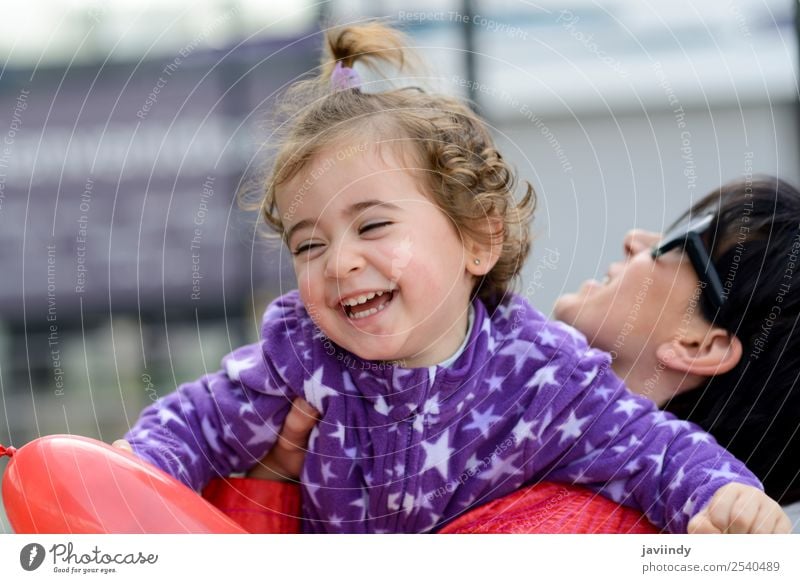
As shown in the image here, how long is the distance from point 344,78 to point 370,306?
0.19 m

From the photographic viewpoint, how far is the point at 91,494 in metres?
0.60

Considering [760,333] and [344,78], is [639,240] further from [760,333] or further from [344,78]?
[344,78]

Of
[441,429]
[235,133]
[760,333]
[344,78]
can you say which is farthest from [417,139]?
[235,133]

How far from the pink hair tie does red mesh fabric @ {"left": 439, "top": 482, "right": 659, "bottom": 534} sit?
33 centimetres

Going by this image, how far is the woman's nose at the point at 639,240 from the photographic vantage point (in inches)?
31.4

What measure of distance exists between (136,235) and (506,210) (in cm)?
98

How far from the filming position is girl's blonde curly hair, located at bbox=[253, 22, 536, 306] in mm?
682

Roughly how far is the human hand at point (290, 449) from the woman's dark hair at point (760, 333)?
0.32 metres

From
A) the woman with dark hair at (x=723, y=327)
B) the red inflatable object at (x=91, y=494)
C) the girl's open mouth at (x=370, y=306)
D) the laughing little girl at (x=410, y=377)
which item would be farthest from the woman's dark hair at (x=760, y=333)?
the red inflatable object at (x=91, y=494)

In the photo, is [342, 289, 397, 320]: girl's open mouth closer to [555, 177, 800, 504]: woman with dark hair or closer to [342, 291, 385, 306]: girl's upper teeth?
[342, 291, 385, 306]: girl's upper teeth

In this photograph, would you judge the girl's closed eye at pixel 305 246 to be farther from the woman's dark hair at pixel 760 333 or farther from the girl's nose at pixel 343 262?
the woman's dark hair at pixel 760 333

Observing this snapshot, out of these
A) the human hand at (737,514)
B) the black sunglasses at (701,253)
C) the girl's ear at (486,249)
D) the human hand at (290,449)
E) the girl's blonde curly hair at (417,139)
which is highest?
the girl's blonde curly hair at (417,139)

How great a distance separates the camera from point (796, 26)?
36.2 inches

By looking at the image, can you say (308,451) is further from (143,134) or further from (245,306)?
(245,306)
